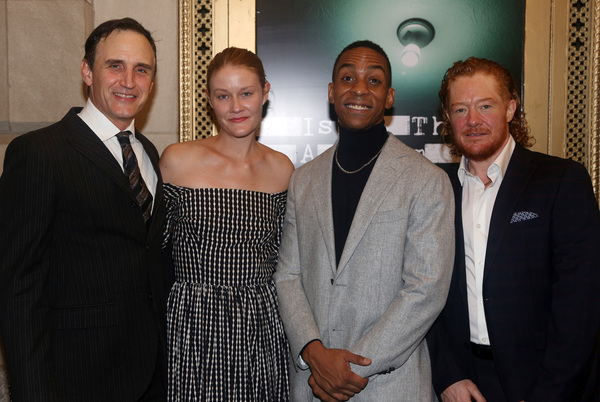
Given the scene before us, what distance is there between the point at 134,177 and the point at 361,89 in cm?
105

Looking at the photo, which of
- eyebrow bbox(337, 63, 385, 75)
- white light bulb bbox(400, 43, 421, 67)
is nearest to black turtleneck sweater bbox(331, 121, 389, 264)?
eyebrow bbox(337, 63, 385, 75)

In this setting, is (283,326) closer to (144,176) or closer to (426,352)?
(426,352)

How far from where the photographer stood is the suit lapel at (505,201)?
211 centimetres

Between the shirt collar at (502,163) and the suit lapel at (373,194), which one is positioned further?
the shirt collar at (502,163)

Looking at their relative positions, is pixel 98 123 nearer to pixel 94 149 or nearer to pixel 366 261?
pixel 94 149

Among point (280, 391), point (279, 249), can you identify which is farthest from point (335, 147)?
point (280, 391)

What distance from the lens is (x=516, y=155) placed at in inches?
88.5

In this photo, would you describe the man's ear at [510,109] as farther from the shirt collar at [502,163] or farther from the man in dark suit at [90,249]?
the man in dark suit at [90,249]

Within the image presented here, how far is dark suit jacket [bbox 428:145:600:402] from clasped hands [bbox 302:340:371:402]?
1.47ft

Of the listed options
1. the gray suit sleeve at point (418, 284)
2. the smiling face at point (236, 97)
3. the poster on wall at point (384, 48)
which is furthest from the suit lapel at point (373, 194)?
the poster on wall at point (384, 48)

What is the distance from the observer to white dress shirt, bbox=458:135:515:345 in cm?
219

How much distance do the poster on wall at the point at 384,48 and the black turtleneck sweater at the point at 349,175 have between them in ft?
3.08

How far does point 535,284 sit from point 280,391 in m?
1.22

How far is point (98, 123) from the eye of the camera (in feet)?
6.95
